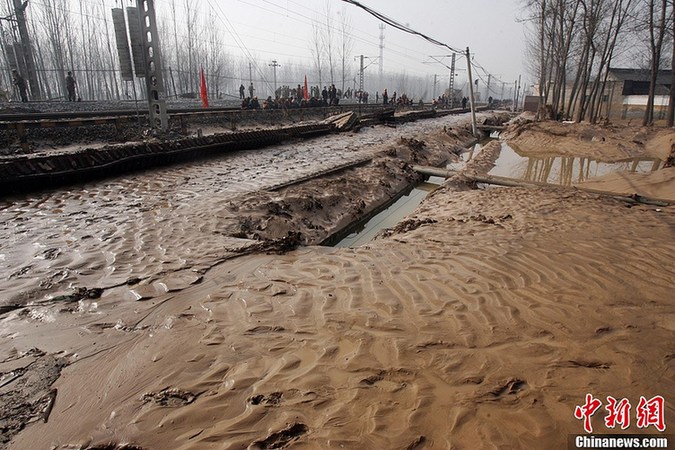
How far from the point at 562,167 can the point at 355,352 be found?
15107mm

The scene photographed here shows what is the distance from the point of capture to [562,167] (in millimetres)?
14812

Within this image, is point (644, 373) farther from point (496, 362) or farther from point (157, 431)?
point (157, 431)

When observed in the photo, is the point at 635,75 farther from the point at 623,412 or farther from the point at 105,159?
the point at 623,412

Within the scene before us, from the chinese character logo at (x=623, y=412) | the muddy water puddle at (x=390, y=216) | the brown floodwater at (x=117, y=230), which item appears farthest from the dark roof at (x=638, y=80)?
the chinese character logo at (x=623, y=412)

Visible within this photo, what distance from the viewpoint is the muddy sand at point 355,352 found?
7.91 ft

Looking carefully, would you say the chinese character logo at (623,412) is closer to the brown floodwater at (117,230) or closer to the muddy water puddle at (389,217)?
the brown floodwater at (117,230)

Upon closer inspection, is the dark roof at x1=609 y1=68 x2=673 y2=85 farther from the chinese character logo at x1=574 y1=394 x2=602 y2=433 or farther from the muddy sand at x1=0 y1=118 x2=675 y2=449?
the chinese character logo at x1=574 y1=394 x2=602 y2=433

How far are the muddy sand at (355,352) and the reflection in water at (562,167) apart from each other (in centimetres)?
858

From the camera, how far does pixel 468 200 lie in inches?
336

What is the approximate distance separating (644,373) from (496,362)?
110 centimetres

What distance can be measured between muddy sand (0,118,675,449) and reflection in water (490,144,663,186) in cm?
858

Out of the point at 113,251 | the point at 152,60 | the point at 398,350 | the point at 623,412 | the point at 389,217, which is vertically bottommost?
the point at 389,217

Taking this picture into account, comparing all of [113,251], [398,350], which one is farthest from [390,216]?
[398,350]

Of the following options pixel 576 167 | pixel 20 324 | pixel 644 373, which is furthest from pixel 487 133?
pixel 20 324
